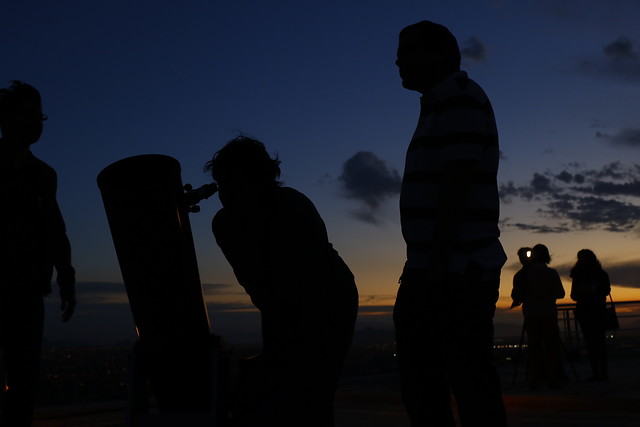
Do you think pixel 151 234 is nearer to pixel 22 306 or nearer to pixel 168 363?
pixel 168 363

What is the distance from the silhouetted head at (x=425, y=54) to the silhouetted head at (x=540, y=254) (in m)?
5.82

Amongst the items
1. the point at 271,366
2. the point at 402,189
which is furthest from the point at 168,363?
the point at 402,189

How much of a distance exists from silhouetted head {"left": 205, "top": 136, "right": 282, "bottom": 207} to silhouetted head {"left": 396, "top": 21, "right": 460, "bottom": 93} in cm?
67

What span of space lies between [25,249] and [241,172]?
51.5 inches

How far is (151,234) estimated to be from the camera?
8.29 ft

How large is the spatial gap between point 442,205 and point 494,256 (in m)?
0.30

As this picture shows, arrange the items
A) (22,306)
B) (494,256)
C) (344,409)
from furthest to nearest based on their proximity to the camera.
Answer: (344,409)
(22,306)
(494,256)

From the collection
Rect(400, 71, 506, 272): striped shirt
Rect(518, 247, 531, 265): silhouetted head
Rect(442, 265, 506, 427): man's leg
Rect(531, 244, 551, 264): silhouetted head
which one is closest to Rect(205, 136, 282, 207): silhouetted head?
Rect(400, 71, 506, 272): striped shirt

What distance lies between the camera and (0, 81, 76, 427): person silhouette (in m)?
3.37

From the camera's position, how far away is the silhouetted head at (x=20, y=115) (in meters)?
3.48

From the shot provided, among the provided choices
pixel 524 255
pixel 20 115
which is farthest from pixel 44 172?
pixel 524 255

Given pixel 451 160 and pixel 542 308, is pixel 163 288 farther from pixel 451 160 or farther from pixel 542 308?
pixel 542 308

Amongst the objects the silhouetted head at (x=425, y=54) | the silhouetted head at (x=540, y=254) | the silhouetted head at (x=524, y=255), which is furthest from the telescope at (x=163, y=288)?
the silhouetted head at (x=524, y=255)

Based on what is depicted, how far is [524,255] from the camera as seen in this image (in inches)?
357
